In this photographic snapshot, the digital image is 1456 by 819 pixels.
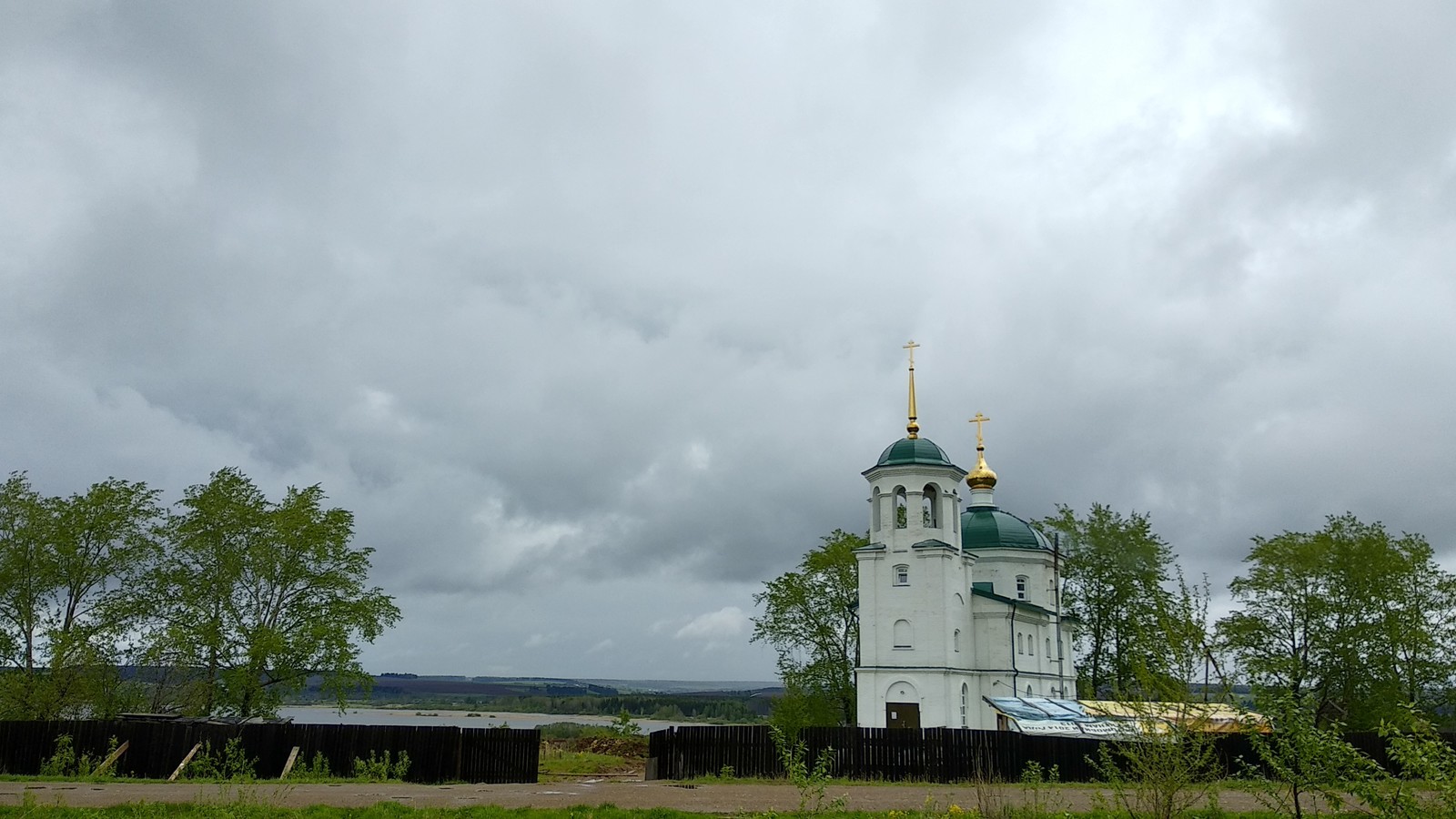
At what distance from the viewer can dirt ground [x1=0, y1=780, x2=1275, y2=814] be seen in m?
17.7

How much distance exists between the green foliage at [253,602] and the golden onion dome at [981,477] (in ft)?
103

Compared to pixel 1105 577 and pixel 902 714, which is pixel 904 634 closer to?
pixel 902 714

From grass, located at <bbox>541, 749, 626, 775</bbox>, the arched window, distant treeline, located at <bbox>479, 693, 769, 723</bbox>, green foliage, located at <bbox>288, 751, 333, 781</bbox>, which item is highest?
the arched window

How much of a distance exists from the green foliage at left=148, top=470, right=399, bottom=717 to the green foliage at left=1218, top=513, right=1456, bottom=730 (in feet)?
117

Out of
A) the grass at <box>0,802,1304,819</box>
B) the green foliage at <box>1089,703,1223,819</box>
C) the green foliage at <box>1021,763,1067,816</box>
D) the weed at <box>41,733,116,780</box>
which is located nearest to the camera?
the green foliage at <box>1089,703,1223,819</box>

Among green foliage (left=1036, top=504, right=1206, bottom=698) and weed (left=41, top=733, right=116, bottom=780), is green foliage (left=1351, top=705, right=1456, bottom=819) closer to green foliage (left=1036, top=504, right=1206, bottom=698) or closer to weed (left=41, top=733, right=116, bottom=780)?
weed (left=41, top=733, right=116, bottom=780)

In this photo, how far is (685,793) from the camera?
822 inches

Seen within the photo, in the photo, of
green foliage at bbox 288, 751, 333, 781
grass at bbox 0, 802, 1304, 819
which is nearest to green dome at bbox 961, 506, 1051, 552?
→ green foliage at bbox 288, 751, 333, 781

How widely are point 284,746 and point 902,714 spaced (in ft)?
73.7

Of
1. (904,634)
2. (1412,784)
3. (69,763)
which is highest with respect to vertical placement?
(904,634)

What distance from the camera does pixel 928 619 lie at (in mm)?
39188

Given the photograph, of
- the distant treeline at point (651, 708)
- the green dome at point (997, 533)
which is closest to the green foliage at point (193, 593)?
the green dome at point (997, 533)

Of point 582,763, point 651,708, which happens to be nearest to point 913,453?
point 582,763

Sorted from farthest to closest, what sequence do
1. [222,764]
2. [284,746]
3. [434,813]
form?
[284,746] < [222,764] < [434,813]
